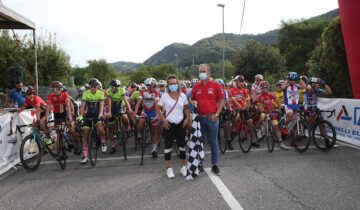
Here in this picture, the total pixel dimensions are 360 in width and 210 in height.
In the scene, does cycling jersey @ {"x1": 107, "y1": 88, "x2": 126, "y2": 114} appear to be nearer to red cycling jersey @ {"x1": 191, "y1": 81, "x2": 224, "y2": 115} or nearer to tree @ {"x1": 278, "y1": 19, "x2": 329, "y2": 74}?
red cycling jersey @ {"x1": 191, "y1": 81, "x2": 224, "y2": 115}

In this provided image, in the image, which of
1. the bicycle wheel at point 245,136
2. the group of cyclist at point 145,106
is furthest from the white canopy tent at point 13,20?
the bicycle wheel at point 245,136

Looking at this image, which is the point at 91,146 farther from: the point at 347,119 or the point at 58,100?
the point at 347,119

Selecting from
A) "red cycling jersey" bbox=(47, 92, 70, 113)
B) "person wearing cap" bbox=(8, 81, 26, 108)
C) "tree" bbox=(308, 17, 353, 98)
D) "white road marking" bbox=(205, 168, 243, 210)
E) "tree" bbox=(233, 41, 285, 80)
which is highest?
"tree" bbox=(233, 41, 285, 80)

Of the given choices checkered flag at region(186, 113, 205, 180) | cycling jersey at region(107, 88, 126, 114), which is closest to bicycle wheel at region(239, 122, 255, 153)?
checkered flag at region(186, 113, 205, 180)

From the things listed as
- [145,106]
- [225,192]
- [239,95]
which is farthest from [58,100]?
[225,192]

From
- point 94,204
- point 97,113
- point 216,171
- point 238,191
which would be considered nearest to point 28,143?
point 97,113

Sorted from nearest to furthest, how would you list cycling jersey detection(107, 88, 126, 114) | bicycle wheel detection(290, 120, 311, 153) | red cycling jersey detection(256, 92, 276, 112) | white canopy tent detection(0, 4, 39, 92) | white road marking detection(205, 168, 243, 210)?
white road marking detection(205, 168, 243, 210), bicycle wheel detection(290, 120, 311, 153), red cycling jersey detection(256, 92, 276, 112), cycling jersey detection(107, 88, 126, 114), white canopy tent detection(0, 4, 39, 92)

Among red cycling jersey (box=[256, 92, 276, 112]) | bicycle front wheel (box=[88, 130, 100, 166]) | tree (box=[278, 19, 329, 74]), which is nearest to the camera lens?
bicycle front wheel (box=[88, 130, 100, 166])

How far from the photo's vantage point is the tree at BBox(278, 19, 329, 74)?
71.0 m

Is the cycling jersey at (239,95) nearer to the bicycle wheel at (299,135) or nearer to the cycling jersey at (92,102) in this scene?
the bicycle wheel at (299,135)

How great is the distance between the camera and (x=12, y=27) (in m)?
12.5

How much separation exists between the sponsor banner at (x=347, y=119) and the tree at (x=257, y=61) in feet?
95.3

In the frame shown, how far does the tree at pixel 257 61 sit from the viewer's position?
3891 centimetres

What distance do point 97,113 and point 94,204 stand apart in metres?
3.49
